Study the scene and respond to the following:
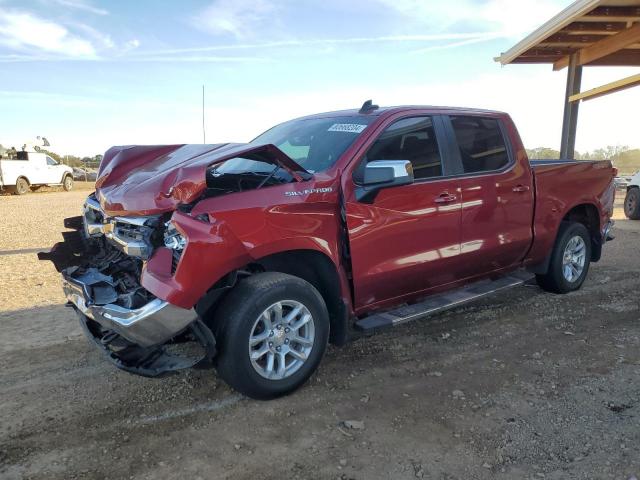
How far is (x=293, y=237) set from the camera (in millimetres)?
3398

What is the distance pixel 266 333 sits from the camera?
3.32 metres

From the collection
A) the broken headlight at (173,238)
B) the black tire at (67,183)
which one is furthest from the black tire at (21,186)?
the broken headlight at (173,238)

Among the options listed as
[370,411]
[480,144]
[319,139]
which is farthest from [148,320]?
[480,144]

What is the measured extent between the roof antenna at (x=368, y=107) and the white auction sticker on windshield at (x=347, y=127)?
256 millimetres

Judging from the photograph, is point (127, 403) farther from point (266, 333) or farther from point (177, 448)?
point (266, 333)

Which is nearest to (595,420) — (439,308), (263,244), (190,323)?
(439,308)

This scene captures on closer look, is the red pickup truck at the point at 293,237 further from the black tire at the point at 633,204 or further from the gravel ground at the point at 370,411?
the black tire at the point at 633,204

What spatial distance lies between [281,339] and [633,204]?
511 inches

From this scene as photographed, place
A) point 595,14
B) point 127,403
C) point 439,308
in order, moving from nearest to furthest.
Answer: point 127,403, point 439,308, point 595,14

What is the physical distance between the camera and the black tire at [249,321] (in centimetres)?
315

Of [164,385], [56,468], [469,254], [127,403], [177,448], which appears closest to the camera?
[56,468]

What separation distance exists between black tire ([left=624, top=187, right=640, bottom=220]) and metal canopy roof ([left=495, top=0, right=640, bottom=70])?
11.7 ft

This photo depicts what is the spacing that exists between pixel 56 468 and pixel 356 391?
6.13ft

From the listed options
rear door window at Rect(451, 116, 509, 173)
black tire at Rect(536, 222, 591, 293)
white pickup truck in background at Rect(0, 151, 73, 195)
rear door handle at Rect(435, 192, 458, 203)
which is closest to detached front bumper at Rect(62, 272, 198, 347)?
rear door handle at Rect(435, 192, 458, 203)
